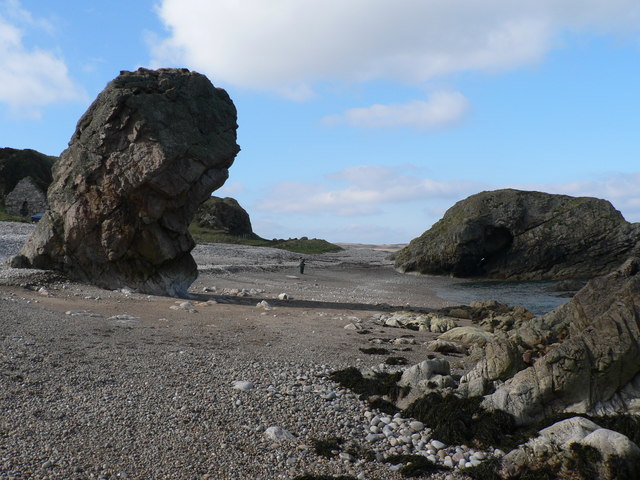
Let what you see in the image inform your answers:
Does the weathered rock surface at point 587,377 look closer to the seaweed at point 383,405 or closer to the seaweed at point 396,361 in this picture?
the seaweed at point 383,405

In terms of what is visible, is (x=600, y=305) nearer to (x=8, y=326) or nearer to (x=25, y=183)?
(x=8, y=326)

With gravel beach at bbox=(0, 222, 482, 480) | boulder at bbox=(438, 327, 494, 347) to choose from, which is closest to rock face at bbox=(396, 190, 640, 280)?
gravel beach at bbox=(0, 222, 482, 480)

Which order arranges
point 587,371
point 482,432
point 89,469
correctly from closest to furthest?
point 89,469, point 482,432, point 587,371

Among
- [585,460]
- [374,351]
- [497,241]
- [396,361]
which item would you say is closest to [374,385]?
[396,361]

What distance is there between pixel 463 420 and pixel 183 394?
4722 millimetres

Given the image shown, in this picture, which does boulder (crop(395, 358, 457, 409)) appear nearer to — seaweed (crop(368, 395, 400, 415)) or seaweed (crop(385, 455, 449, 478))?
seaweed (crop(368, 395, 400, 415))

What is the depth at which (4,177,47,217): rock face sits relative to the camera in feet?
202

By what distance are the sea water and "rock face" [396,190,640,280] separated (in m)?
3.82

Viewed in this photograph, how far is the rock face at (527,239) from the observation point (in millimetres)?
48781

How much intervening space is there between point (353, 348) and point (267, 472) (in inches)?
288

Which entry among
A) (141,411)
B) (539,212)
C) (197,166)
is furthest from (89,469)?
(539,212)

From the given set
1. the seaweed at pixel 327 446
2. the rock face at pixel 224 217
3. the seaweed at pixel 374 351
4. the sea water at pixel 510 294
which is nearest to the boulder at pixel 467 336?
the seaweed at pixel 374 351

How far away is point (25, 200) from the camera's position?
62.1 metres

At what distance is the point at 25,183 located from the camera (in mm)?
63562
